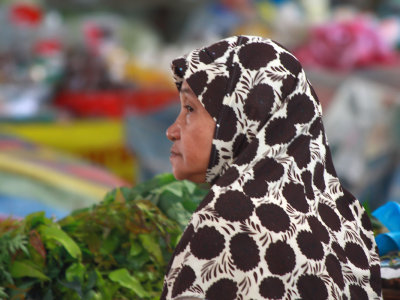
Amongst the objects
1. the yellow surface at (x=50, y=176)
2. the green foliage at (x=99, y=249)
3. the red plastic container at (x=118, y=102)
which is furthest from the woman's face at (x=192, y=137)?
the red plastic container at (x=118, y=102)

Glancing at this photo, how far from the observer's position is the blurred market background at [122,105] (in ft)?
9.20

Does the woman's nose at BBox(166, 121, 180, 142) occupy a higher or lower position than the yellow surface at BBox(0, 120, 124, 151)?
higher

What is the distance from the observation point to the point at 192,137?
1045 millimetres

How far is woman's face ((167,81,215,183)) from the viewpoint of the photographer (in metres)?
1.03

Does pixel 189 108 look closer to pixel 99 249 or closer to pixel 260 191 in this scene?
pixel 260 191

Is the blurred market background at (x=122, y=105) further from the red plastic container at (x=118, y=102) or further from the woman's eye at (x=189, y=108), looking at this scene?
the woman's eye at (x=189, y=108)

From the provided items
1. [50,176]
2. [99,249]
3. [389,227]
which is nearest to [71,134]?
[50,176]

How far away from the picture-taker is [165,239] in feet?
4.25

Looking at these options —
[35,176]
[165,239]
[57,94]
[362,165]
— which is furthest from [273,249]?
[57,94]

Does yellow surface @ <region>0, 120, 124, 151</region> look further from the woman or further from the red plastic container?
the woman

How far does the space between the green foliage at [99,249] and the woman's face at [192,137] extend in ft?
0.82

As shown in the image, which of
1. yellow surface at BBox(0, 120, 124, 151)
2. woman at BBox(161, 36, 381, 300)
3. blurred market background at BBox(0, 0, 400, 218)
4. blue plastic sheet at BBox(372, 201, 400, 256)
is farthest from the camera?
yellow surface at BBox(0, 120, 124, 151)

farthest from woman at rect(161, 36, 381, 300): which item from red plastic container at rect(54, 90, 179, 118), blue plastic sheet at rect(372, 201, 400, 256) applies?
red plastic container at rect(54, 90, 179, 118)

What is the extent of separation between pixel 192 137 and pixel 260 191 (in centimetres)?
15
